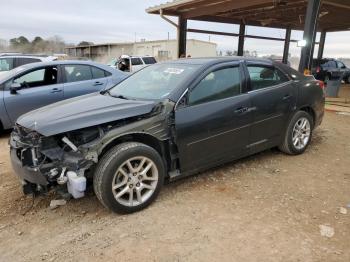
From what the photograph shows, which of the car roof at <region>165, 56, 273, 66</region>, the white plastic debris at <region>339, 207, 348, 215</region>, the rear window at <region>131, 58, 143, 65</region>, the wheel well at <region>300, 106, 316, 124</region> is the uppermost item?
the car roof at <region>165, 56, 273, 66</region>

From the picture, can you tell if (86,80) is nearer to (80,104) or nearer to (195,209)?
(80,104)

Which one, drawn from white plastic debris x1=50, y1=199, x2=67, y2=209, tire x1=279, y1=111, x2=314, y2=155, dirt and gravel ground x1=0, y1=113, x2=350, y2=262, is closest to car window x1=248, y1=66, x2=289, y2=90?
tire x1=279, y1=111, x2=314, y2=155

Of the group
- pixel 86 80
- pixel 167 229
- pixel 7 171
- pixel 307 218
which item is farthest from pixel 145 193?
pixel 86 80

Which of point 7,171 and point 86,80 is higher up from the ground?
point 86,80

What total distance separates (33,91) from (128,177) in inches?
167

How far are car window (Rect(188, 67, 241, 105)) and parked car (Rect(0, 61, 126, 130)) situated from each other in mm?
2798

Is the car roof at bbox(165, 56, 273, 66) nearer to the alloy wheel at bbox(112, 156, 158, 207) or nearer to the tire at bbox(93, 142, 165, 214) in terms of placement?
the tire at bbox(93, 142, 165, 214)

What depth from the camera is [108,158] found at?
11.1ft

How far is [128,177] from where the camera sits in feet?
11.6

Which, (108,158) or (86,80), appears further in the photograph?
(86,80)

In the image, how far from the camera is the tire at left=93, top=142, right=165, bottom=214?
3369 millimetres

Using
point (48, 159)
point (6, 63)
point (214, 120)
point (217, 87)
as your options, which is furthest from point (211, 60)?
point (6, 63)

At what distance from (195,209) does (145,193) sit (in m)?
0.56

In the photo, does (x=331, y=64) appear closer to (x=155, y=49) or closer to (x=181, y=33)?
(x=181, y=33)
